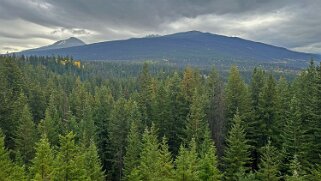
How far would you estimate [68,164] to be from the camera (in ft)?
99.0

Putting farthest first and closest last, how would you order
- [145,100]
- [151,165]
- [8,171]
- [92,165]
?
1. [145,100]
2. [92,165]
3. [151,165]
4. [8,171]

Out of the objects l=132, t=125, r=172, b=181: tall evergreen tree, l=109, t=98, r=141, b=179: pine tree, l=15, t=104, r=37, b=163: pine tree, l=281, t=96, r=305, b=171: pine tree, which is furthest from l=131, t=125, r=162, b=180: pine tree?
l=15, t=104, r=37, b=163: pine tree

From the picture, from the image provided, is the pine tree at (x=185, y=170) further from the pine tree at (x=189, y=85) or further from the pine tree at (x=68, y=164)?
the pine tree at (x=189, y=85)

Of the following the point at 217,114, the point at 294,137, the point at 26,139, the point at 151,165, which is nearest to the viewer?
the point at 151,165

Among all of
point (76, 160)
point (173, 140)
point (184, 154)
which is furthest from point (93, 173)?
point (173, 140)

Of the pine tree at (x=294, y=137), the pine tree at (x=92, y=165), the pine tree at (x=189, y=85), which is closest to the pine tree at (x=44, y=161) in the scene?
the pine tree at (x=92, y=165)

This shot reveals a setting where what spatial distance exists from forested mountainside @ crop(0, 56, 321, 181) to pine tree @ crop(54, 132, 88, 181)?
0.08 metres

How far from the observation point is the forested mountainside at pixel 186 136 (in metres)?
31.7

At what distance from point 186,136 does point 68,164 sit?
23.6 m

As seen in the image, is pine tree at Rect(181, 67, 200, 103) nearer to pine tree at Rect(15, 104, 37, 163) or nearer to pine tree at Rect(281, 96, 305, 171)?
pine tree at Rect(281, 96, 305, 171)

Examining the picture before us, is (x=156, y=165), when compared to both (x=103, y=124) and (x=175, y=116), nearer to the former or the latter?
(x=175, y=116)

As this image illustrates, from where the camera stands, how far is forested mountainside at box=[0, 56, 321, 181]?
1248 inches

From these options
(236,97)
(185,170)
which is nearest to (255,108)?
(236,97)

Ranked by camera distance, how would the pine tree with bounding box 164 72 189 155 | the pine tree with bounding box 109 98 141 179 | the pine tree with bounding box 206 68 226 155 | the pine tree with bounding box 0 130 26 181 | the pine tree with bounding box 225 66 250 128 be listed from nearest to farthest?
the pine tree with bounding box 0 130 26 181 → the pine tree with bounding box 225 66 250 128 → the pine tree with bounding box 206 68 226 155 → the pine tree with bounding box 109 98 141 179 → the pine tree with bounding box 164 72 189 155
